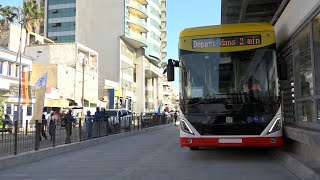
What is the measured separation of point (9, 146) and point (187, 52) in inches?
232

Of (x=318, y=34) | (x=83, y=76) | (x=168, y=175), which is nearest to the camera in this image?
(x=318, y=34)

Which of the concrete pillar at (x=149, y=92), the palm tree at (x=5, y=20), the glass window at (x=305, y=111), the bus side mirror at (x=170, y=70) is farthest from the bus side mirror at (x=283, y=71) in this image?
the concrete pillar at (x=149, y=92)

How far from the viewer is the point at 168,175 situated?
9500mm

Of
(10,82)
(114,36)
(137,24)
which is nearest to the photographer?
(10,82)

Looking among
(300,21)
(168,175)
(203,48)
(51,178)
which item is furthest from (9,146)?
(300,21)

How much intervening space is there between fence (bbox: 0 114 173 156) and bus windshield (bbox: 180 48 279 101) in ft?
17.3

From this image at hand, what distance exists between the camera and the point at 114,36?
257ft

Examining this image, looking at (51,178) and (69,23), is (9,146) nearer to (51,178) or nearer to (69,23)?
(51,178)

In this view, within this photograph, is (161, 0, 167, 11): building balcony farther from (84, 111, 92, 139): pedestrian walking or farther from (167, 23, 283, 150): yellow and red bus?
(167, 23, 283, 150): yellow and red bus

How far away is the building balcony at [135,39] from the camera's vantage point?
79.6m

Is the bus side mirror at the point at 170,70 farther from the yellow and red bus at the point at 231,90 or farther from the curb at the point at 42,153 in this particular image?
the curb at the point at 42,153

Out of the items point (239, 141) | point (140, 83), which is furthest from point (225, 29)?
point (140, 83)

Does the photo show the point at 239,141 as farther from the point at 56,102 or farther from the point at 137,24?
the point at 137,24

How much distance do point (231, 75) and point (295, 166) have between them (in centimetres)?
306
